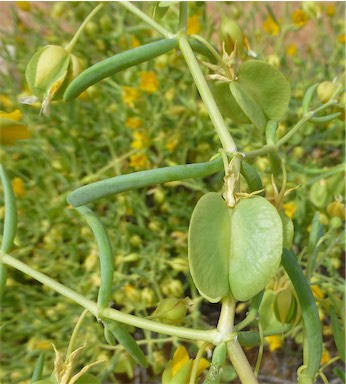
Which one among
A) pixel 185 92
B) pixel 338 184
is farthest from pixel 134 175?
pixel 185 92

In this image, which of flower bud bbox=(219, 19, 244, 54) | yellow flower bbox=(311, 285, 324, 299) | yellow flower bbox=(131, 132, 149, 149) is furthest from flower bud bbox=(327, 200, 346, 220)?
yellow flower bbox=(131, 132, 149, 149)

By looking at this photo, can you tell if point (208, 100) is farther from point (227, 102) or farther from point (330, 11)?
point (330, 11)

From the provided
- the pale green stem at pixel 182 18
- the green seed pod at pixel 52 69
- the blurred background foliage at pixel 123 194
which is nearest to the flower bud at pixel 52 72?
the green seed pod at pixel 52 69

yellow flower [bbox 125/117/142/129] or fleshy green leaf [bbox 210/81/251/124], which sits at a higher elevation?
fleshy green leaf [bbox 210/81/251/124]

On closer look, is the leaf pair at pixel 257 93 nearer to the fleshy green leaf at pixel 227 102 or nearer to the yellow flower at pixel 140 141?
the fleshy green leaf at pixel 227 102

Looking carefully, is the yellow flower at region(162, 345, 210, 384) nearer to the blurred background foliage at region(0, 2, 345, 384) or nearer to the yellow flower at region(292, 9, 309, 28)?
the blurred background foliage at region(0, 2, 345, 384)

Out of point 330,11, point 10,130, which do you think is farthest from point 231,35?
point 330,11
